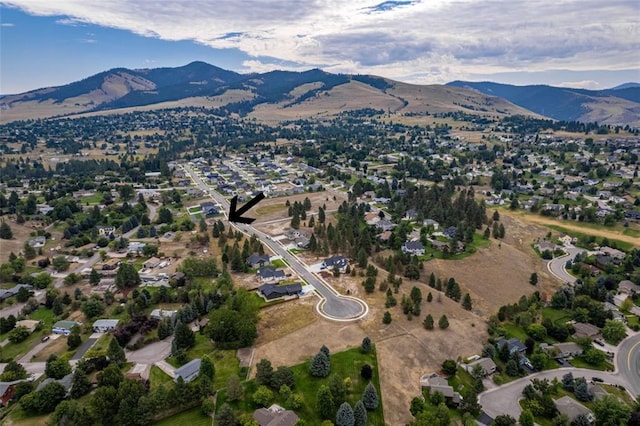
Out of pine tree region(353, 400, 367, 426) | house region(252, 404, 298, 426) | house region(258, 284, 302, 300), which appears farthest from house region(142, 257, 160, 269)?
pine tree region(353, 400, 367, 426)

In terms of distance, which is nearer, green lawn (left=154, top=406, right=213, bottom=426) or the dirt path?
green lawn (left=154, top=406, right=213, bottom=426)

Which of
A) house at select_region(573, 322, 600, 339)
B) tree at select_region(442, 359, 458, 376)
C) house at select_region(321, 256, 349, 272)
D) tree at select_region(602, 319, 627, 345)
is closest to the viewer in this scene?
tree at select_region(442, 359, 458, 376)

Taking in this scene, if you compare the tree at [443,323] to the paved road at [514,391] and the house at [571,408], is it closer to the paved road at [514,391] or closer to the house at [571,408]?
the paved road at [514,391]

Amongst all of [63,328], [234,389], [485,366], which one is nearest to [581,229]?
[485,366]

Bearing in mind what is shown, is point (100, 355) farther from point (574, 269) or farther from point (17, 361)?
point (574, 269)

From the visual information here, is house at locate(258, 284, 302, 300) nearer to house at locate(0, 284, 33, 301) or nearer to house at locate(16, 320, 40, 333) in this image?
house at locate(16, 320, 40, 333)

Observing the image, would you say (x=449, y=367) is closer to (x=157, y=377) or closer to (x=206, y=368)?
(x=206, y=368)
